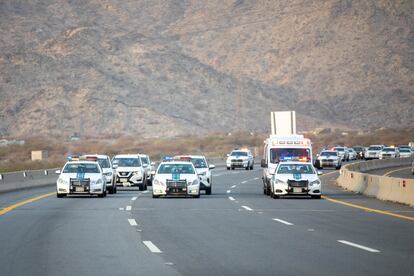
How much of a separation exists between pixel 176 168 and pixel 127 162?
845cm

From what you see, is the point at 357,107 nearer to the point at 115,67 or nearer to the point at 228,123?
the point at 228,123

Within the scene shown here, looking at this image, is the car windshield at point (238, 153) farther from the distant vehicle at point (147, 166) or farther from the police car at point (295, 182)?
the police car at point (295, 182)

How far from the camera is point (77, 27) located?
189250 mm

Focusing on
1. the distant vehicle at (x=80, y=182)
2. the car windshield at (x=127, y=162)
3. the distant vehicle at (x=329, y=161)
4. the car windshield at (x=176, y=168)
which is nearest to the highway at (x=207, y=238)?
the car windshield at (x=176, y=168)

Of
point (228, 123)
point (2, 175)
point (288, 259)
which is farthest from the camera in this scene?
point (228, 123)

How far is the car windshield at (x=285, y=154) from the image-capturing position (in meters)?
41.5

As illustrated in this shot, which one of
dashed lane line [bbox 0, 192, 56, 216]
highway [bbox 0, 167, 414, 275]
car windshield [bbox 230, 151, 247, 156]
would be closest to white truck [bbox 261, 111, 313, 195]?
highway [bbox 0, 167, 414, 275]

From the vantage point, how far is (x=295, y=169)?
3659 centimetres

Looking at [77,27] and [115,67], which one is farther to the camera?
[77,27]

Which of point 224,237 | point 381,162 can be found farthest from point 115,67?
point 224,237

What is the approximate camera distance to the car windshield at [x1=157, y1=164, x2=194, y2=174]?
37.2 m

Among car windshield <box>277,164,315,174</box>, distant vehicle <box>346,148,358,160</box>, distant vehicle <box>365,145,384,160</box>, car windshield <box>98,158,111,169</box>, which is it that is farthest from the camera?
distant vehicle <box>346,148,358,160</box>

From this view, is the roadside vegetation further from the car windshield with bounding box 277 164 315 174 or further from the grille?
the grille

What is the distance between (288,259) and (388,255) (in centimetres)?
166
